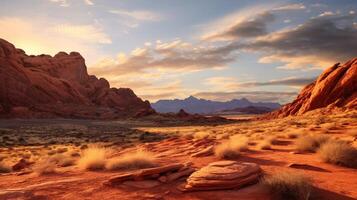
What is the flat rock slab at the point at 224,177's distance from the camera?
8172 mm

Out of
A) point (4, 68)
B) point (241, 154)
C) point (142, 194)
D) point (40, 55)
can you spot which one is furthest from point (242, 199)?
point (40, 55)

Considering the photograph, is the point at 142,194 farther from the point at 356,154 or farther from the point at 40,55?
the point at 40,55

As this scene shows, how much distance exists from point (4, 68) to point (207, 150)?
82.0 metres

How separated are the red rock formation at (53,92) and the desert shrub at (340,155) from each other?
74684 millimetres

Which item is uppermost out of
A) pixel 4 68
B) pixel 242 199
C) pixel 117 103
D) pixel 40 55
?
pixel 40 55

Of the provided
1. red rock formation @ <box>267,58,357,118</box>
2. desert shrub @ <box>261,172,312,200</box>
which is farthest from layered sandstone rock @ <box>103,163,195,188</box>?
red rock formation @ <box>267,58,357,118</box>

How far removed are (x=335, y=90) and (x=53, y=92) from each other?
67.3m

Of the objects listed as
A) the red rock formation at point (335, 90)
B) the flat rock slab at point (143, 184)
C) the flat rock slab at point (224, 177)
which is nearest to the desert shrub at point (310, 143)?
the flat rock slab at point (224, 177)

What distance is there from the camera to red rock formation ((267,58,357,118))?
48316 mm

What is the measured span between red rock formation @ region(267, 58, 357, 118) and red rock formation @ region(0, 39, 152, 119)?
4742 cm

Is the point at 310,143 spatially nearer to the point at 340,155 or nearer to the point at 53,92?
the point at 340,155

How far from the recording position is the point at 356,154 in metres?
10.8

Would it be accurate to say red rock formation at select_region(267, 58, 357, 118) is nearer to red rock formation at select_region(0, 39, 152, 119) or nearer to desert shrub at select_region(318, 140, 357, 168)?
desert shrub at select_region(318, 140, 357, 168)

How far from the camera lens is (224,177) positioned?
8.27m
